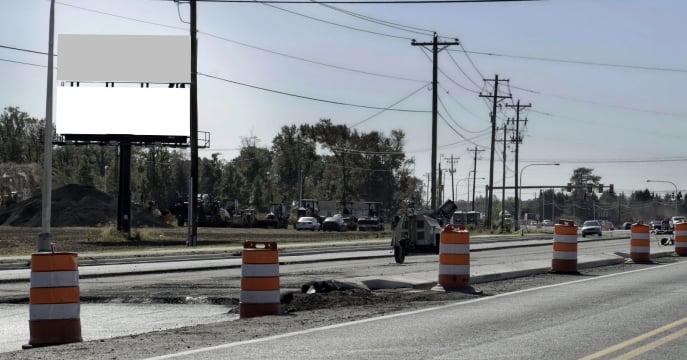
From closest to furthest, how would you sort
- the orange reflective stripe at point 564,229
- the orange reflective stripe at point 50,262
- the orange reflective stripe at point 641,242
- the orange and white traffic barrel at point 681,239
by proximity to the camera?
the orange reflective stripe at point 50,262, the orange reflective stripe at point 564,229, the orange reflective stripe at point 641,242, the orange and white traffic barrel at point 681,239

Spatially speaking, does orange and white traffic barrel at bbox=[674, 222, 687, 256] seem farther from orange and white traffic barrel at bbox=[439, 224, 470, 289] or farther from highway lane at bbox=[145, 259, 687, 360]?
highway lane at bbox=[145, 259, 687, 360]

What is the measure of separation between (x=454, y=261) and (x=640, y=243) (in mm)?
12265

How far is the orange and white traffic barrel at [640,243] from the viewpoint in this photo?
28.8m

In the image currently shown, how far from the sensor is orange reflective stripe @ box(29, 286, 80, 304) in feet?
36.7

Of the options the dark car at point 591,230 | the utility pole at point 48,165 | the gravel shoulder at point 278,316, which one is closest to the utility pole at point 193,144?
the utility pole at point 48,165

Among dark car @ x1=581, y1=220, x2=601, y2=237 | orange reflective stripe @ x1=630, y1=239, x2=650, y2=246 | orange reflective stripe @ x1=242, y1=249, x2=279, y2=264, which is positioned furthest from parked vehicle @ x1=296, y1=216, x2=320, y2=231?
orange reflective stripe @ x1=242, y1=249, x2=279, y2=264

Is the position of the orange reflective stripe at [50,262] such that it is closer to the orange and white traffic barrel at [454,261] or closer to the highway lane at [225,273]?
the highway lane at [225,273]

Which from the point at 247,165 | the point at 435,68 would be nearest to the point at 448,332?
the point at 435,68

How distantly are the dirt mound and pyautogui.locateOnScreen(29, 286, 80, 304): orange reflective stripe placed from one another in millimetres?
76127

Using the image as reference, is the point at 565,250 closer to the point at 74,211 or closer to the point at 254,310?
the point at 254,310

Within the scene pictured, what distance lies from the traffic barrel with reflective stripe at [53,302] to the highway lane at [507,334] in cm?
187

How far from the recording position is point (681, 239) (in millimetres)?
33531

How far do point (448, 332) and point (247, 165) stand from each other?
6271 inches

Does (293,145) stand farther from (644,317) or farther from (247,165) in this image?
(644,317)
